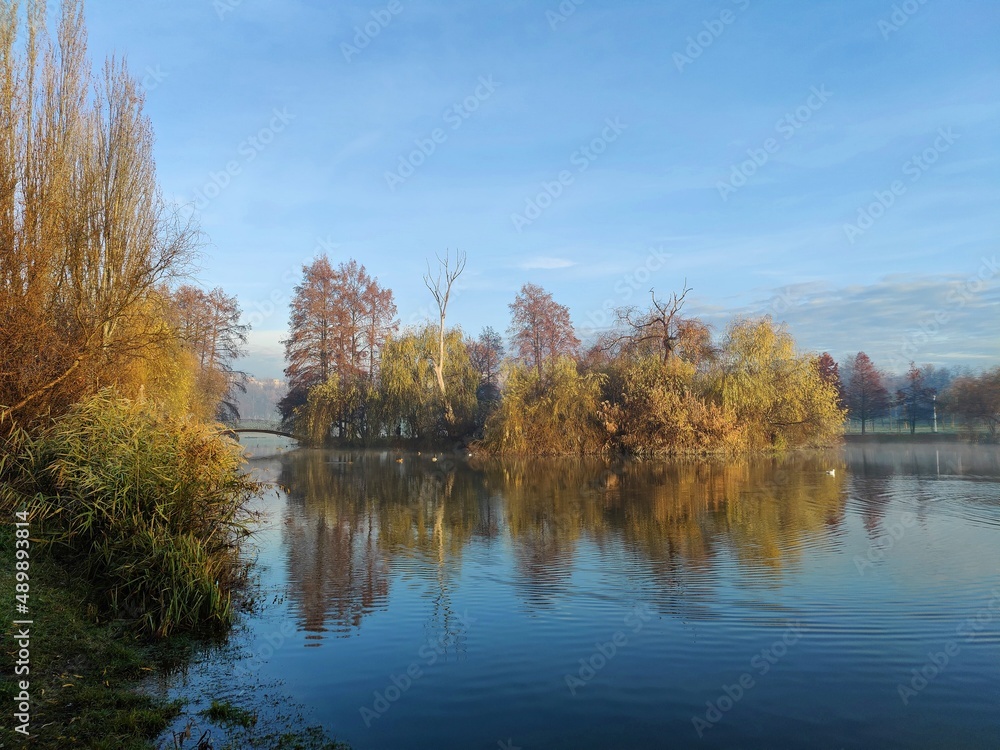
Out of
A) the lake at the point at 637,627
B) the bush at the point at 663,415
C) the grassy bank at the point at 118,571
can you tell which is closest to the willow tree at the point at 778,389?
the bush at the point at 663,415

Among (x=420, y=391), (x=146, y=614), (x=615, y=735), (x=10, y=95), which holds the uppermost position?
(x=10, y=95)

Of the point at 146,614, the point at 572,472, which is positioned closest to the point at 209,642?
the point at 146,614

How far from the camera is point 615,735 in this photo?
4777 mm

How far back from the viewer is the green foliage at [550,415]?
3328 centimetres

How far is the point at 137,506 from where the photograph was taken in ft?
23.3

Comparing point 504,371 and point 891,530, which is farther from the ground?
point 504,371

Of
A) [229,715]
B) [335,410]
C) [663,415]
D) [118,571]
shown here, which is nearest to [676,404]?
[663,415]

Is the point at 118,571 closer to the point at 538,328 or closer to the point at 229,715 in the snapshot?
the point at 229,715

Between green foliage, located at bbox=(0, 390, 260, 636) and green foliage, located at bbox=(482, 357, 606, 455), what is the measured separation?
25462mm

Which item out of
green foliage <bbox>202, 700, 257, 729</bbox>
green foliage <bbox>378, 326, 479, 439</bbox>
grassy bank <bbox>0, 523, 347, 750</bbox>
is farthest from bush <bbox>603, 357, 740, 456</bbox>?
green foliage <bbox>202, 700, 257, 729</bbox>

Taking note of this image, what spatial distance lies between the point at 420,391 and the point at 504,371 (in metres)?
6.94

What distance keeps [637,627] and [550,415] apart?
26.6m

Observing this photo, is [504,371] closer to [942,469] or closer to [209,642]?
[942,469]

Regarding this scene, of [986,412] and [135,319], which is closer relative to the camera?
[135,319]
